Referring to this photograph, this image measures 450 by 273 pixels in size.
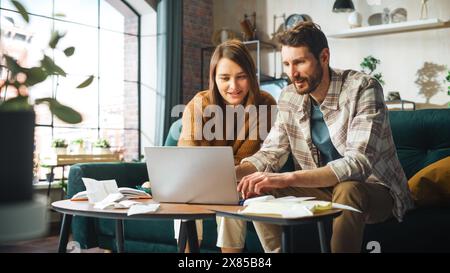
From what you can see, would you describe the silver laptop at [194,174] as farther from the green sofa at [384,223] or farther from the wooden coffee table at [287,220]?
the green sofa at [384,223]

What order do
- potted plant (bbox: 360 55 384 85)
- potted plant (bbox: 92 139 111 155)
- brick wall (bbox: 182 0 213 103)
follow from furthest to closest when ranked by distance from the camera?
brick wall (bbox: 182 0 213 103) < potted plant (bbox: 360 55 384 85) < potted plant (bbox: 92 139 111 155)

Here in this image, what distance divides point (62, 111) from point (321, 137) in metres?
1.85

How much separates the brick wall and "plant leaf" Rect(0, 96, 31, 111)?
596 centimetres

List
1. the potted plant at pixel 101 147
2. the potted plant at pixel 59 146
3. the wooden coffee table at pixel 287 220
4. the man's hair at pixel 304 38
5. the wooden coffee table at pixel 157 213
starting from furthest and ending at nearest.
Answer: the potted plant at pixel 101 147 < the potted plant at pixel 59 146 < the man's hair at pixel 304 38 < the wooden coffee table at pixel 157 213 < the wooden coffee table at pixel 287 220

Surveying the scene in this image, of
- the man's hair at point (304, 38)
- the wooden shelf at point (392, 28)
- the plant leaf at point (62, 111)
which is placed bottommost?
the plant leaf at point (62, 111)

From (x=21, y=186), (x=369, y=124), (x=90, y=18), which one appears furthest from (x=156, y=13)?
(x=21, y=186)

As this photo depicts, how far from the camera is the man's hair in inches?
84.2

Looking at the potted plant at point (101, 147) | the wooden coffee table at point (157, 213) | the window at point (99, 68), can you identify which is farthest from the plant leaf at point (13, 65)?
the potted plant at point (101, 147)

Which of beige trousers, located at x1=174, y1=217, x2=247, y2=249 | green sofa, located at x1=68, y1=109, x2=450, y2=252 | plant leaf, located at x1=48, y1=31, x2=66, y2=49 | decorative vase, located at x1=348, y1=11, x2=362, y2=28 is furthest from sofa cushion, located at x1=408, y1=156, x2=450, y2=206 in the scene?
decorative vase, located at x1=348, y1=11, x2=362, y2=28

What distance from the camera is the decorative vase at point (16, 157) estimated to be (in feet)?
1.50

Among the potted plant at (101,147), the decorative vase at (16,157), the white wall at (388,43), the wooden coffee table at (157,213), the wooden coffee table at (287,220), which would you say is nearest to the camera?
the decorative vase at (16,157)

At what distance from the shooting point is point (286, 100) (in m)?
2.36

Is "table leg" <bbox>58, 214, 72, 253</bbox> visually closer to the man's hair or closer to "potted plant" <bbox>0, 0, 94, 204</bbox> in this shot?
the man's hair
